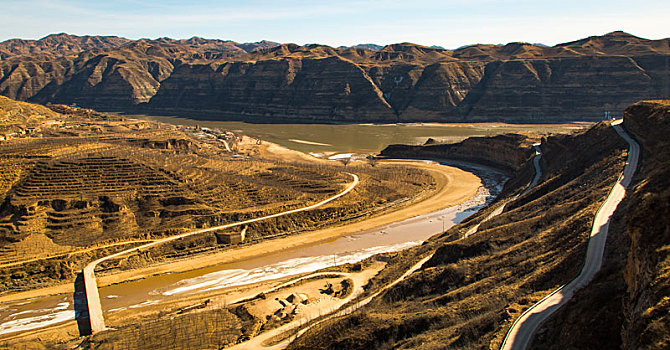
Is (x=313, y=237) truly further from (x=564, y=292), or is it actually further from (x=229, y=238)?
(x=564, y=292)

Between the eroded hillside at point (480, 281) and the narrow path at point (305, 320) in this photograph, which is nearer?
the eroded hillside at point (480, 281)

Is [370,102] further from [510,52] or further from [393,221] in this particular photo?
[393,221]

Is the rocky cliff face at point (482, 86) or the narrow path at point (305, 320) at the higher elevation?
the rocky cliff face at point (482, 86)

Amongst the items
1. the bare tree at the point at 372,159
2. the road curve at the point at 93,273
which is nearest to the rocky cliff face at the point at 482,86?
the bare tree at the point at 372,159

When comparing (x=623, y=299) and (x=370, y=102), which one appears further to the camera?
(x=370, y=102)

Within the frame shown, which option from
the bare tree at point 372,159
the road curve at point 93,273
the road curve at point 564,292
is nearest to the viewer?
the road curve at point 564,292

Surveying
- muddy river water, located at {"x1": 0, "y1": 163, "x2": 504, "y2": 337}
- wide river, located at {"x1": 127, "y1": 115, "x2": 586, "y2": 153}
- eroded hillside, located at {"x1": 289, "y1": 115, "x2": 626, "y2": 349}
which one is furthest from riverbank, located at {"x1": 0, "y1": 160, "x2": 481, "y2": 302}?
wide river, located at {"x1": 127, "y1": 115, "x2": 586, "y2": 153}

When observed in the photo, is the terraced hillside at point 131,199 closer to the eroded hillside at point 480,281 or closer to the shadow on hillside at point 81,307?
the shadow on hillside at point 81,307

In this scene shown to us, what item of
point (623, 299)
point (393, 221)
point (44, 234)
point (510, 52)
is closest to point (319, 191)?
point (393, 221)
